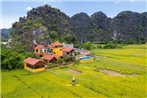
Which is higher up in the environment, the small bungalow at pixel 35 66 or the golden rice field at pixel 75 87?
the small bungalow at pixel 35 66

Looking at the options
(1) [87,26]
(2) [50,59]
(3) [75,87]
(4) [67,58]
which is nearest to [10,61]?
(2) [50,59]

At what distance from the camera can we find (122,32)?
61.0m

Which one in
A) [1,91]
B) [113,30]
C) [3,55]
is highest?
[113,30]

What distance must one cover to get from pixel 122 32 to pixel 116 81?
45.5 metres

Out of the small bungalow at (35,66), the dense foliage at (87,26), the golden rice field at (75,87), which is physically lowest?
the golden rice field at (75,87)

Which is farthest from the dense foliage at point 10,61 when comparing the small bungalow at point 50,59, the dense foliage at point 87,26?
the dense foliage at point 87,26

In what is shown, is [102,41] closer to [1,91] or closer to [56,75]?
[56,75]

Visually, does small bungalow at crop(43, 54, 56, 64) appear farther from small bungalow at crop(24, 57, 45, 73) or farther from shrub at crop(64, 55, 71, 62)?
small bungalow at crop(24, 57, 45, 73)

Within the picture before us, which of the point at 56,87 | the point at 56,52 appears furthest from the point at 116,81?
the point at 56,52

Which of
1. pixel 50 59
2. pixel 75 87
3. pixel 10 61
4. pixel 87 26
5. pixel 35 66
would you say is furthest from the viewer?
pixel 87 26

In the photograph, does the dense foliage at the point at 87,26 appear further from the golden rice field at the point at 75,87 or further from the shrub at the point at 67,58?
the golden rice field at the point at 75,87

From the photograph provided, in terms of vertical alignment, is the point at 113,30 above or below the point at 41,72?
above

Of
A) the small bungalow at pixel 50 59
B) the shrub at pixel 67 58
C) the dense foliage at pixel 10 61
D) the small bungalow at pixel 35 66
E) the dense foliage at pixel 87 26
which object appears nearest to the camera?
the small bungalow at pixel 35 66

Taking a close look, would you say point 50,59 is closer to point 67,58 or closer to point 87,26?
point 67,58
